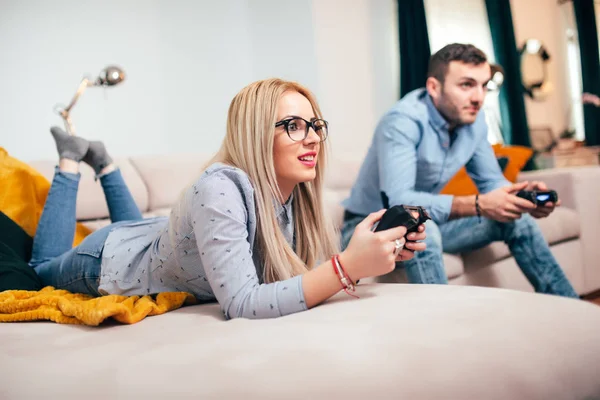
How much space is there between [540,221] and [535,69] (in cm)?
355

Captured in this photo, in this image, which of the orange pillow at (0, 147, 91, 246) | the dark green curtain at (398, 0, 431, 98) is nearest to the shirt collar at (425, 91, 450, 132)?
the orange pillow at (0, 147, 91, 246)

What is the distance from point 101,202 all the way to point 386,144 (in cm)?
116

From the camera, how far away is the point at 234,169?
1.05 m

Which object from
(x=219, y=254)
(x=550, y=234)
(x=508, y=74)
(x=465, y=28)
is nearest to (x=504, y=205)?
(x=550, y=234)

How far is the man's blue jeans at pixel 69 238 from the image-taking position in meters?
1.46

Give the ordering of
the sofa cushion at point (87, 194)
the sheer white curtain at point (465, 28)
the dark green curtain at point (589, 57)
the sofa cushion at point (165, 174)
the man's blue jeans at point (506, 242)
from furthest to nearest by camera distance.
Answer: the dark green curtain at point (589, 57) < the sheer white curtain at point (465, 28) < the sofa cushion at point (165, 174) < the sofa cushion at point (87, 194) < the man's blue jeans at point (506, 242)

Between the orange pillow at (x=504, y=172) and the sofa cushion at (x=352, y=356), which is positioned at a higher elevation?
the sofa cushion at (x=352, y=356)

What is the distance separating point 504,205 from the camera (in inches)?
68.9

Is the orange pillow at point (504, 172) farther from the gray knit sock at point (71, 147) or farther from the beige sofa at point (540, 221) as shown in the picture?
the gray knit sock at point (71, 147)

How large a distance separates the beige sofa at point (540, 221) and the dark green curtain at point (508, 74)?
2044mm

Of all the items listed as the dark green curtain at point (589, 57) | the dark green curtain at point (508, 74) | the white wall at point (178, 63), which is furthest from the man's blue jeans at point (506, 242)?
the dark green curtain at point (589, 57)

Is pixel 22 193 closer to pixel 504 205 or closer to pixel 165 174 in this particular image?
pixel 165 174

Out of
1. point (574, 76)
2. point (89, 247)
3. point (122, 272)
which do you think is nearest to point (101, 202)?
point (89, 247)

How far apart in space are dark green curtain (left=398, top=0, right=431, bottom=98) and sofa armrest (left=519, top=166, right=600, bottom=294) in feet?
5.64
